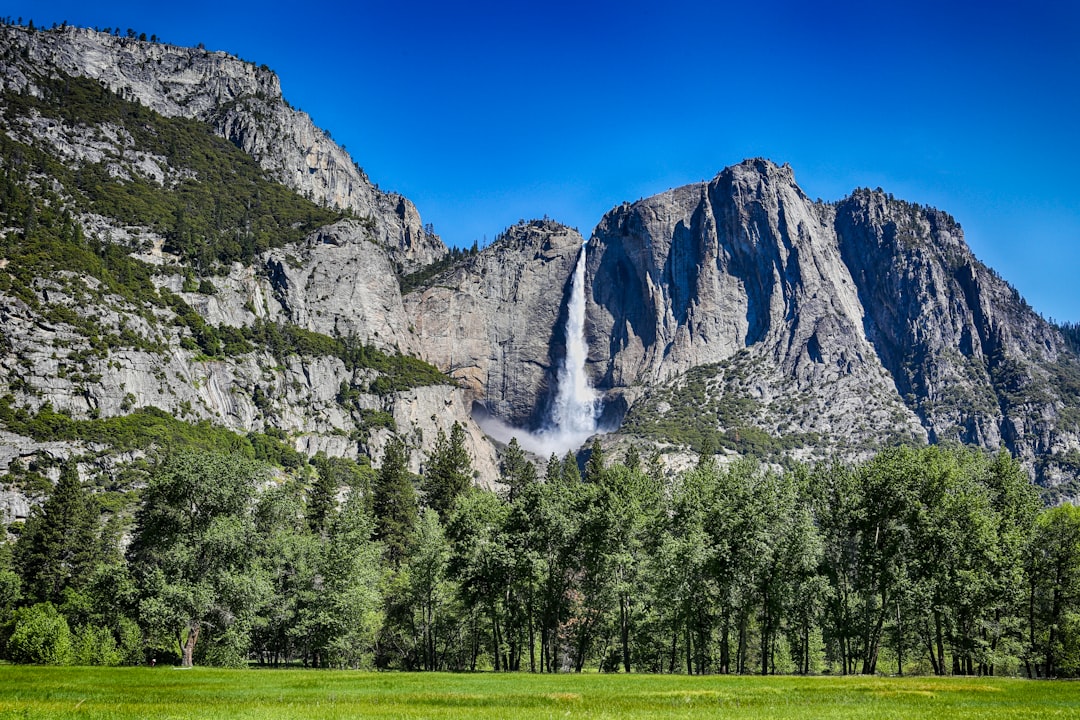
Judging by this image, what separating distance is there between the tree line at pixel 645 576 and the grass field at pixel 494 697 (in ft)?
37.1

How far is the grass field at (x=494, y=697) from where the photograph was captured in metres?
22.3

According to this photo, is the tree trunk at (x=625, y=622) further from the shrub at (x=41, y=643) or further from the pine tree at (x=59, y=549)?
the pine tree at (x=59, y=549)

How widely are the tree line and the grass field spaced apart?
11.3m

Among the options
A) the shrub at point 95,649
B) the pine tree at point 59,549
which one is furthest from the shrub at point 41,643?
the pine tree at point 59,549

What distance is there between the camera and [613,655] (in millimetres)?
60062

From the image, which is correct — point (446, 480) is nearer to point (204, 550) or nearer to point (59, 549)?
point (59, 549)

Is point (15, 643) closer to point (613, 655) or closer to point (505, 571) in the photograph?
point (505, 571)

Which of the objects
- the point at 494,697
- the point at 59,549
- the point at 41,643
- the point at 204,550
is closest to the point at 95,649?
the point at 41,643

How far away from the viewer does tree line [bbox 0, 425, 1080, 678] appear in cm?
4944

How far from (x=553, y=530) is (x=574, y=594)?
7965 millimetres

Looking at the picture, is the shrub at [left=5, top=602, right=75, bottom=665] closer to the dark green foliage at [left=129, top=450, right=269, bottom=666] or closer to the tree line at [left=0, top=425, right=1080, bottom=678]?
the tree line at [left=0, top=425, right=1080, bottom=678]

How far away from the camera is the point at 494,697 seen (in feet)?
94.9

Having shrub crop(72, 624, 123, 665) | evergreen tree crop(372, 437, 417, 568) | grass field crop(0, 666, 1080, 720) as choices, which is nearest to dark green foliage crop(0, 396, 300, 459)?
evergreen tree crop(372, 437, 417, 568)

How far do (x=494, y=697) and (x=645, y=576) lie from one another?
28.0 meters
